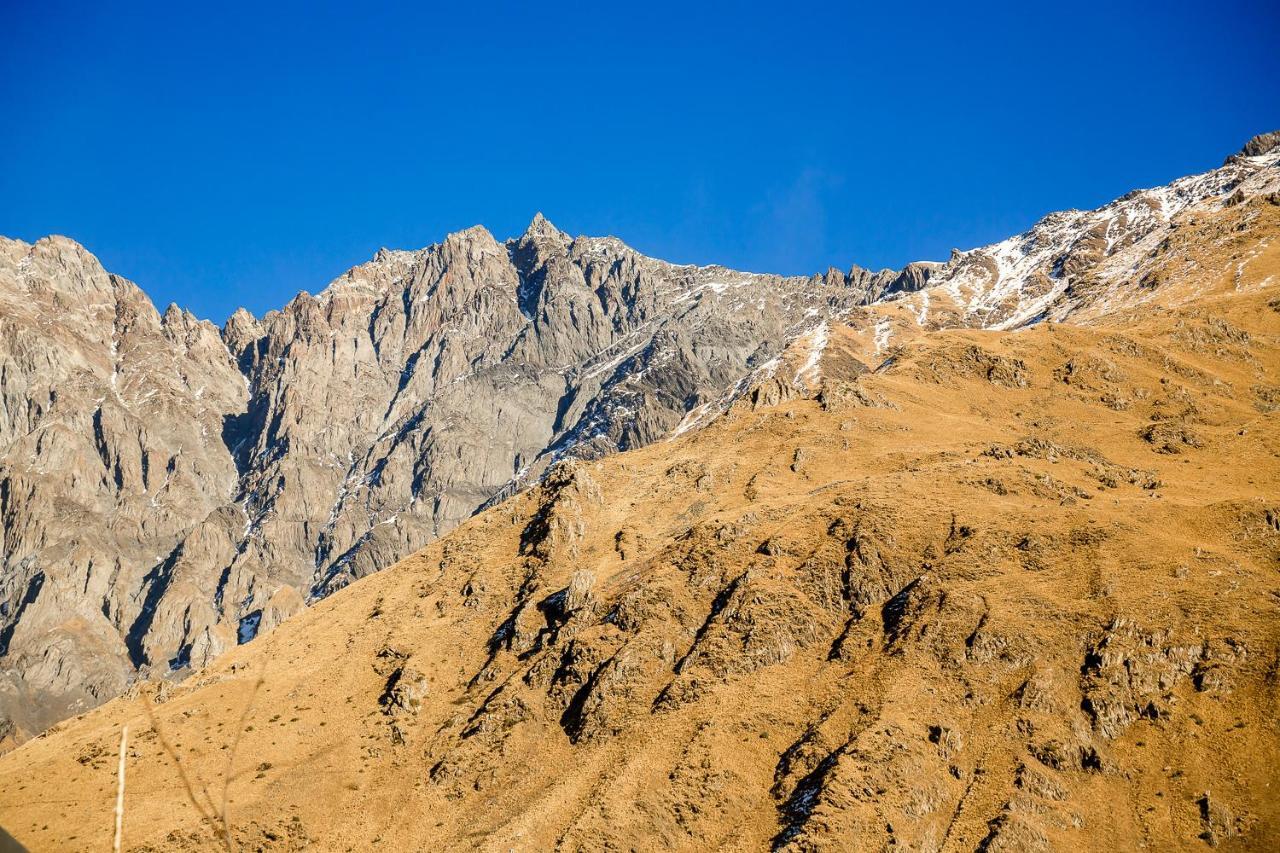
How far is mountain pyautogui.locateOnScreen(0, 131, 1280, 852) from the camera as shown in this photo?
51906mm

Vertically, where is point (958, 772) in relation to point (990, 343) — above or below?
below

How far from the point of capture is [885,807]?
51062 millimetres

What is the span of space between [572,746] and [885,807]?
2255 cm

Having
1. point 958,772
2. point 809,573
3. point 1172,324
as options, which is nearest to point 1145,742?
point 958,772

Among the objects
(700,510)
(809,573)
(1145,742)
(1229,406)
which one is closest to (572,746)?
(809,573)

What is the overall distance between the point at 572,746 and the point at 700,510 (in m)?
27.8

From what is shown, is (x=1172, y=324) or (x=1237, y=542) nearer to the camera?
(x=1237, y=542)

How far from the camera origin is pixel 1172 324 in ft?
417

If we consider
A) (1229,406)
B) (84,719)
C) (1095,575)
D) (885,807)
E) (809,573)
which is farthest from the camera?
(1229,406)

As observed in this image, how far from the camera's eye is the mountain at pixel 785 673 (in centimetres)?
5191

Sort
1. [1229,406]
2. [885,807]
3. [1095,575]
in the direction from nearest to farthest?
[885,807]
[1095,575]
[1229,406]

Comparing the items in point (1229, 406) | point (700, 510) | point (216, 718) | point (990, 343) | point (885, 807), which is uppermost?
point (990, 343)

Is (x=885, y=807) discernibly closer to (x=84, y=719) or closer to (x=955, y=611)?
(x=955, y=611)

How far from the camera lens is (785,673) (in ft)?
210
